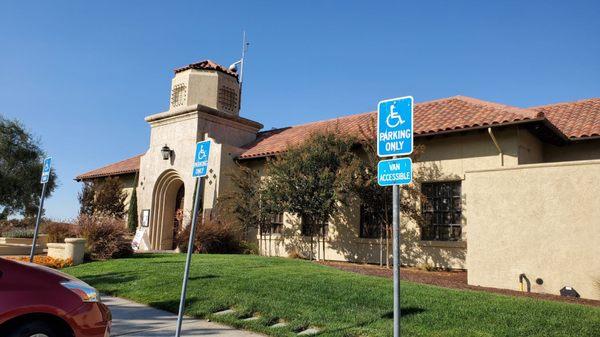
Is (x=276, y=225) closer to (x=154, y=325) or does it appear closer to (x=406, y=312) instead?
(x=154, y=325)

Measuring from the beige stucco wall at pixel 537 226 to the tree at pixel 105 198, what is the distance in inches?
743

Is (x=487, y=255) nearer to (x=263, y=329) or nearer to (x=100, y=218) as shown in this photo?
(x=263, y=329)

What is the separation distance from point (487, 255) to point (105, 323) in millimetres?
8920

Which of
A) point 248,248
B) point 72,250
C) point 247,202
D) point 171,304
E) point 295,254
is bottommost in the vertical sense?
point 171,304

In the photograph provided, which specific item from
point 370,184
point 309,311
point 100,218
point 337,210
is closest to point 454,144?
point 370,184

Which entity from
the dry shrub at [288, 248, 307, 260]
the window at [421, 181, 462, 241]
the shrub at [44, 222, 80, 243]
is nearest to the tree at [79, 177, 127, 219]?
the shrub at [44, 222, 80, 243]

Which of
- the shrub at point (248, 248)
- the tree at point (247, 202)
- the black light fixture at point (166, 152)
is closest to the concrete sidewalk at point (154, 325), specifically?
the tree at point (247, 202)

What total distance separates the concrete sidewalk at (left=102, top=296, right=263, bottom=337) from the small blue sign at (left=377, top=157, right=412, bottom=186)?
3.29m

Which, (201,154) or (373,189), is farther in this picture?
(373,189)

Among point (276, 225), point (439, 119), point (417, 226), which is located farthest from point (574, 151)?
point (276, 225)

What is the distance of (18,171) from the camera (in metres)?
30.5

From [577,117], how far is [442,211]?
228 inches

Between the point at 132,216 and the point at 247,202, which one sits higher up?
the point at 247,202

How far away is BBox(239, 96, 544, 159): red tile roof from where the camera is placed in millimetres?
14148
